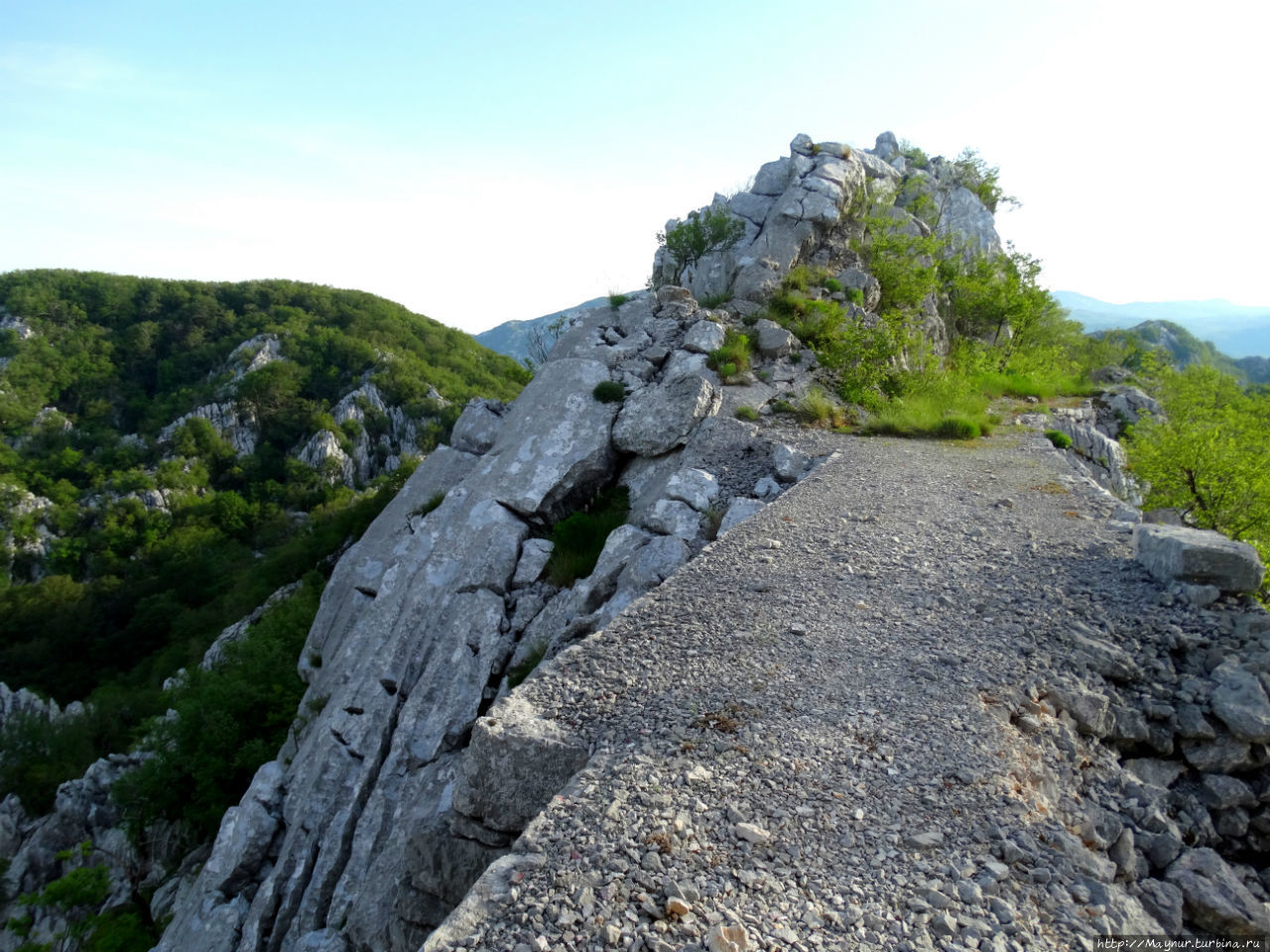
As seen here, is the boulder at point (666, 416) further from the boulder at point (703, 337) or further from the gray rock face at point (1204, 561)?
the gray rock face at point (1204, 561)

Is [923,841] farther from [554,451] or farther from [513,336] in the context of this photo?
[513,336]

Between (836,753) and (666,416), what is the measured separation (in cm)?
1039

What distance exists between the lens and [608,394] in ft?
52.5

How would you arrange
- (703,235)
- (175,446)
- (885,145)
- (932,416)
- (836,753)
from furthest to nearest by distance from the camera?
(175,446)
(885,145)
(703,235)
(932,416)
(836,753)

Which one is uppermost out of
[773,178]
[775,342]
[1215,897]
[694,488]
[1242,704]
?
[773,178]

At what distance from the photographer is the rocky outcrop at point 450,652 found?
21.6ft

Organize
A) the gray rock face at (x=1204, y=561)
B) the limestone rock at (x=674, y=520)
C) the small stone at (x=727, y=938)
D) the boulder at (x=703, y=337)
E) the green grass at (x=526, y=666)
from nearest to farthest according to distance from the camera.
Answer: the small stone at (x=727, y=938) → the gray rock face at (x=1204, y=561) → the green grass at (x=526, y=666) → the limestone rock at (x=674, y=520) → the boulder at (x=703, y=337)

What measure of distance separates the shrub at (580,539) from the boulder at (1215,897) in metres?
9.04

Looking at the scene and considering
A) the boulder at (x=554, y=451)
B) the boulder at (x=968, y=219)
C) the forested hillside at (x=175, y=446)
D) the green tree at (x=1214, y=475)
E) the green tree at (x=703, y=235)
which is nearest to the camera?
the green tree at (x=1214, y=475)

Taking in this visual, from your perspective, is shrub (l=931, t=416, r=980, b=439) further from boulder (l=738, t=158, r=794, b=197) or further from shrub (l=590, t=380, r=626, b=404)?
boulder (l=738, t=158, r=794, b=197)

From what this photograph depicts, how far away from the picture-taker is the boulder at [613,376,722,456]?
14.6 meters

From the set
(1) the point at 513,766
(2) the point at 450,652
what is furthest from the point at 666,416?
(1) the point at 513,766

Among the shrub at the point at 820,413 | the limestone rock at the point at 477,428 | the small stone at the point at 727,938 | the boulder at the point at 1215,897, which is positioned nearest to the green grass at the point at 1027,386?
the shrub at the point at 820,413

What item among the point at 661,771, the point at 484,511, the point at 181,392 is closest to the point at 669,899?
the point at 661,771
